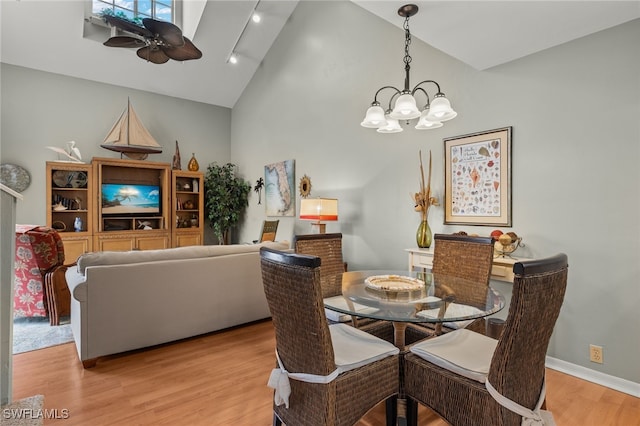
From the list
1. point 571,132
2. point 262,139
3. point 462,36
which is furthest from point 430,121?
point 262,139

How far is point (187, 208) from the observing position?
21.1 ft

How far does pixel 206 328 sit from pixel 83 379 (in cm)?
99

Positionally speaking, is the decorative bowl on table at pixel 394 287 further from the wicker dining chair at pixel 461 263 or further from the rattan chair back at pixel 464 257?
the rattan chair back at pixel 464 257

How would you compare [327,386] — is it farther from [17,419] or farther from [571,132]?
[571,132]

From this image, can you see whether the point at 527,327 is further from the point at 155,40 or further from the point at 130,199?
the point at 130,199

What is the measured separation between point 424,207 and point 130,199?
5.15m

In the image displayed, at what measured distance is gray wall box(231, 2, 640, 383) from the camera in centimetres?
225

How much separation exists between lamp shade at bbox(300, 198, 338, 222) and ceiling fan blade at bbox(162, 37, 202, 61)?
7.03 ft

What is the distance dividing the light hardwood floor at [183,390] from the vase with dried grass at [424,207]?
55.4 inches

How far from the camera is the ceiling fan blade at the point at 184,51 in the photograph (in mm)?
3552

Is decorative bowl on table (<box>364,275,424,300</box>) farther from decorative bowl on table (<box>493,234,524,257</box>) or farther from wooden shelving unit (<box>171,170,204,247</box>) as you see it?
wooden shelving unit (<box>171,170,204,247</box>)

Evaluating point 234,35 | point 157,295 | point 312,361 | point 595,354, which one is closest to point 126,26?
point 157,295

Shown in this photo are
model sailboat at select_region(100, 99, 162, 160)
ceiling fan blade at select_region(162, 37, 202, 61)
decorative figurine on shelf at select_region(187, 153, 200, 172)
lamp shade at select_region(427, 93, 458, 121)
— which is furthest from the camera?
decorative figurine on shelf at select_region(187, 153, 200, 172)

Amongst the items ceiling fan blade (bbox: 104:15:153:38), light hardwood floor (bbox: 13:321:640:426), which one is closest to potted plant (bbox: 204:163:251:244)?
ceiling fan blade (bbox: 104:15:153:38)
